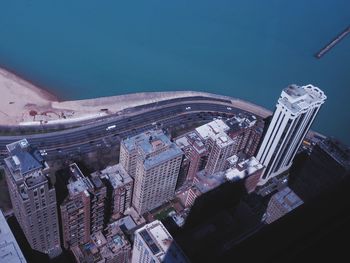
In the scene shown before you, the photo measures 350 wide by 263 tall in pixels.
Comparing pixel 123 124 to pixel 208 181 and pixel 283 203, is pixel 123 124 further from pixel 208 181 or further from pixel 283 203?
pixel 283 203

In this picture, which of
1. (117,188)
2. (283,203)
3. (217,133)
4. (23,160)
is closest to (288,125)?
(217,133)

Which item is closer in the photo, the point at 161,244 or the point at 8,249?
the point at 161,244

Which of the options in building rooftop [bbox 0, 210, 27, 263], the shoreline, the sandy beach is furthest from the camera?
the shoreline

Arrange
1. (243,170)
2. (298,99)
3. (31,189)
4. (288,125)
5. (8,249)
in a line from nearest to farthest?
1. (31,189)
2. (8,249)
3. (298,99)
4. (288,125)
5. (243,170)

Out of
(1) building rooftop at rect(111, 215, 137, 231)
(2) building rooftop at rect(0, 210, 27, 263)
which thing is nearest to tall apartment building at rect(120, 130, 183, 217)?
(1) building rooftop at rect(111, 215, 137, 231)

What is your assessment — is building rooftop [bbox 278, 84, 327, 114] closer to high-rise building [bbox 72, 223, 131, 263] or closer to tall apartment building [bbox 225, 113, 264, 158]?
tall apartment building [bbox 225, 113, 264, 158]

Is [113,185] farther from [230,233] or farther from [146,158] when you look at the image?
[230,233]

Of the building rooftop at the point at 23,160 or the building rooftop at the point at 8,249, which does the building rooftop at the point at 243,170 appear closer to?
the building rooftop at the point at 23,160
